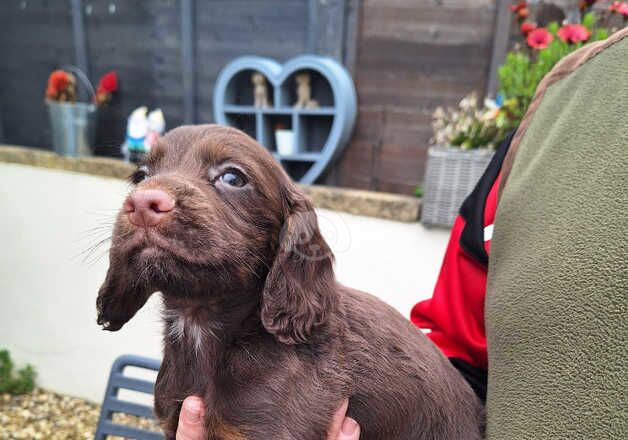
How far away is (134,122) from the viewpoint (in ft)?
11.2

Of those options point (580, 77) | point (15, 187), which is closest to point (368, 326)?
point (580, 77)

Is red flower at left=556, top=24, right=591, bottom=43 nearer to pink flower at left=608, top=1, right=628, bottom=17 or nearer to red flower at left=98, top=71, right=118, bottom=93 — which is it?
pink flower at left=608, top=1, right=628, bottom=17

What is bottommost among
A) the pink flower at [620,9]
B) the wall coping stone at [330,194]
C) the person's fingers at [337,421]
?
the person's fingers at [337,421]

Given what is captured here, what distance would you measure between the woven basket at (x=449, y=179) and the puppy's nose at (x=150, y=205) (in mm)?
1863

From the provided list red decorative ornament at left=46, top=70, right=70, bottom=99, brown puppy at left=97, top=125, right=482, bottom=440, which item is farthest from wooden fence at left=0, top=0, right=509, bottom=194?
brown puppy at left=97, top=125, right=482, bottom=440

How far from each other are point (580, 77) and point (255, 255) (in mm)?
898

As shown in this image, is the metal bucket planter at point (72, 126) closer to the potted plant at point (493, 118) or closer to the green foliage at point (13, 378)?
the green foliage at point (13, 378)

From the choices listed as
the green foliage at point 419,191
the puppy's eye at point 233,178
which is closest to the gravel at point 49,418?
the green foliage at point 419,191

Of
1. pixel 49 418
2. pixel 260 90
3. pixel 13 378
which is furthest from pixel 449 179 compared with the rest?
pixel 13 378

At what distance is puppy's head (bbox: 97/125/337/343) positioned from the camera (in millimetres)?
893

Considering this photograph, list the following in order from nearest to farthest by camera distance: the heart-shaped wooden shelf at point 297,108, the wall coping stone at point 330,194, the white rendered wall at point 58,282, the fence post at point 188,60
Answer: the wall coping stone at point 330,194
the heart-shaped wooden shelf at point 297,108
the fence post at point 188,60
the white rendered wall at point 58,282

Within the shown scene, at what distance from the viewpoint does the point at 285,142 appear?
3.29 meters

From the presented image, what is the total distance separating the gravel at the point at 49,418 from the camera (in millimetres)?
3666

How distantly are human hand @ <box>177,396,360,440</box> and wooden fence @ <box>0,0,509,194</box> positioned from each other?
2.40m
